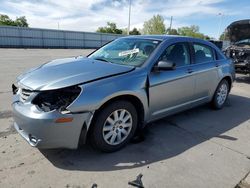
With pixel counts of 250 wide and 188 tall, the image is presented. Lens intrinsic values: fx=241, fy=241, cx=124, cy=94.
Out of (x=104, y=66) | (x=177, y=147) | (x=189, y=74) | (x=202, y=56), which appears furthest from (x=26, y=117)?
(x=202, y=56)

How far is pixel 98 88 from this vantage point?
3037mm

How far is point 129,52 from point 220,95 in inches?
106

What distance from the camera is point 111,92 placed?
3.12 m

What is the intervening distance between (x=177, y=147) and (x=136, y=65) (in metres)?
1.40

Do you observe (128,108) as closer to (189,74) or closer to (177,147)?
(177,147)

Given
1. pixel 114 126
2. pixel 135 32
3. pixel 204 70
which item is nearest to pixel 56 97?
pixel 114 126

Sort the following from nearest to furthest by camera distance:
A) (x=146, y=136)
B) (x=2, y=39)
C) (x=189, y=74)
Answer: (x=146, y=136)
(x=189, y=74)
(x=2, y=39)

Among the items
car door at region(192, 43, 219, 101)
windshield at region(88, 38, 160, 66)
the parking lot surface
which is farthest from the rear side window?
the parking lot surface

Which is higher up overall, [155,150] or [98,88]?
[98,88]

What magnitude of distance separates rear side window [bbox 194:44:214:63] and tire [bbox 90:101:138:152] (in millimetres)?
1976

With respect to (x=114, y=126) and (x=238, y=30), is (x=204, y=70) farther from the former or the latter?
(x=238, y=30)

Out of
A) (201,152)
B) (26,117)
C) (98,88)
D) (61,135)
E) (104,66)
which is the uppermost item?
(104,66)

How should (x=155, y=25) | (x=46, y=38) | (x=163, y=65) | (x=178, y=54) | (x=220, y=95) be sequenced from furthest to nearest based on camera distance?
(x=155, y=25), (x=46, y=38), (x=220, y=95), (x=178, y=54), (x=163, y=65)

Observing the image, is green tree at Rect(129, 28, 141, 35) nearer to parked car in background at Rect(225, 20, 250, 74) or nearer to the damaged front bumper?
parked car in background at Rect(225, 20, 250, 74)
